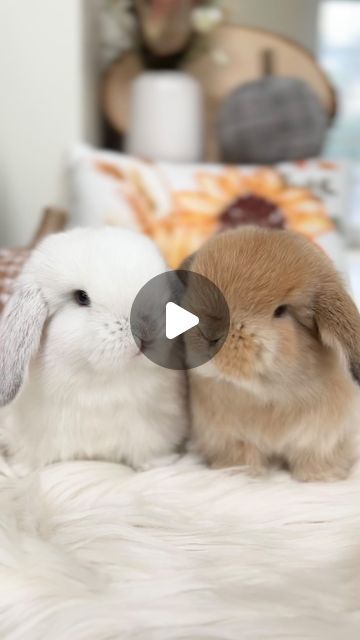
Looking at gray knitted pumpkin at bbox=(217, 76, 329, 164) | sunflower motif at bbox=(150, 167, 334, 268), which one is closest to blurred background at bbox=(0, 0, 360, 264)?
gray knitted pumpkin at bbox=(217, 76, 329, 164)

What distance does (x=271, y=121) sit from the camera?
5.09 feet

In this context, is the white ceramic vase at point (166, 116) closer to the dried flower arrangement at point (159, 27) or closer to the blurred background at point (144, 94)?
the blurred background at point (144, 94)

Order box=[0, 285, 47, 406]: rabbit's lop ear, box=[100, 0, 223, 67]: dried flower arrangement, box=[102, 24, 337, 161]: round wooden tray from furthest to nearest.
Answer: box=[102, 24, 337, 161]: round wooden tray, box=[100, 0, 223, 67]: dried flower arrangement, box=[0, 285, 47, 406]: rabbit's lop ear

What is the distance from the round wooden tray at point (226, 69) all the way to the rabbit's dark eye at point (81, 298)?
1217 mm

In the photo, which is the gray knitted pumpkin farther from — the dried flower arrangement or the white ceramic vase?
the dried flower arrangement

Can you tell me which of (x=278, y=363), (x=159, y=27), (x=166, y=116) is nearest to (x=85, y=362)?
(x=278, y=363)

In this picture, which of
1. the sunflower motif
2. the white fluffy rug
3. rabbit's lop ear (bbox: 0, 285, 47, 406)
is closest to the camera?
the white fluffy rug

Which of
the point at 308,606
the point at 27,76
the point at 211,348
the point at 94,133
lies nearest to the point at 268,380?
the point at 211,348

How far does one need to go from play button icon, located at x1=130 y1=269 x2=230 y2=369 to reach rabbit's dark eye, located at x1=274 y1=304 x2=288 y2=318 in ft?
0.16

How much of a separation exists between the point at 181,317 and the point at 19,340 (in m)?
0.15

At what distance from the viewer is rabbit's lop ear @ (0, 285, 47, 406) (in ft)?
1.82

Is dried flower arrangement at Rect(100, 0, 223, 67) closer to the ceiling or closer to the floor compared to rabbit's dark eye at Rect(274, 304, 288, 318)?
closer to the ceiling

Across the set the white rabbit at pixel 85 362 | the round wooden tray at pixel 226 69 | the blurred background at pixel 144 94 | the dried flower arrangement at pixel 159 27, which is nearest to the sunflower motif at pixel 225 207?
the blurred background at pixel 144 94

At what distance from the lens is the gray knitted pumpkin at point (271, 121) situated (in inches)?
60.9
